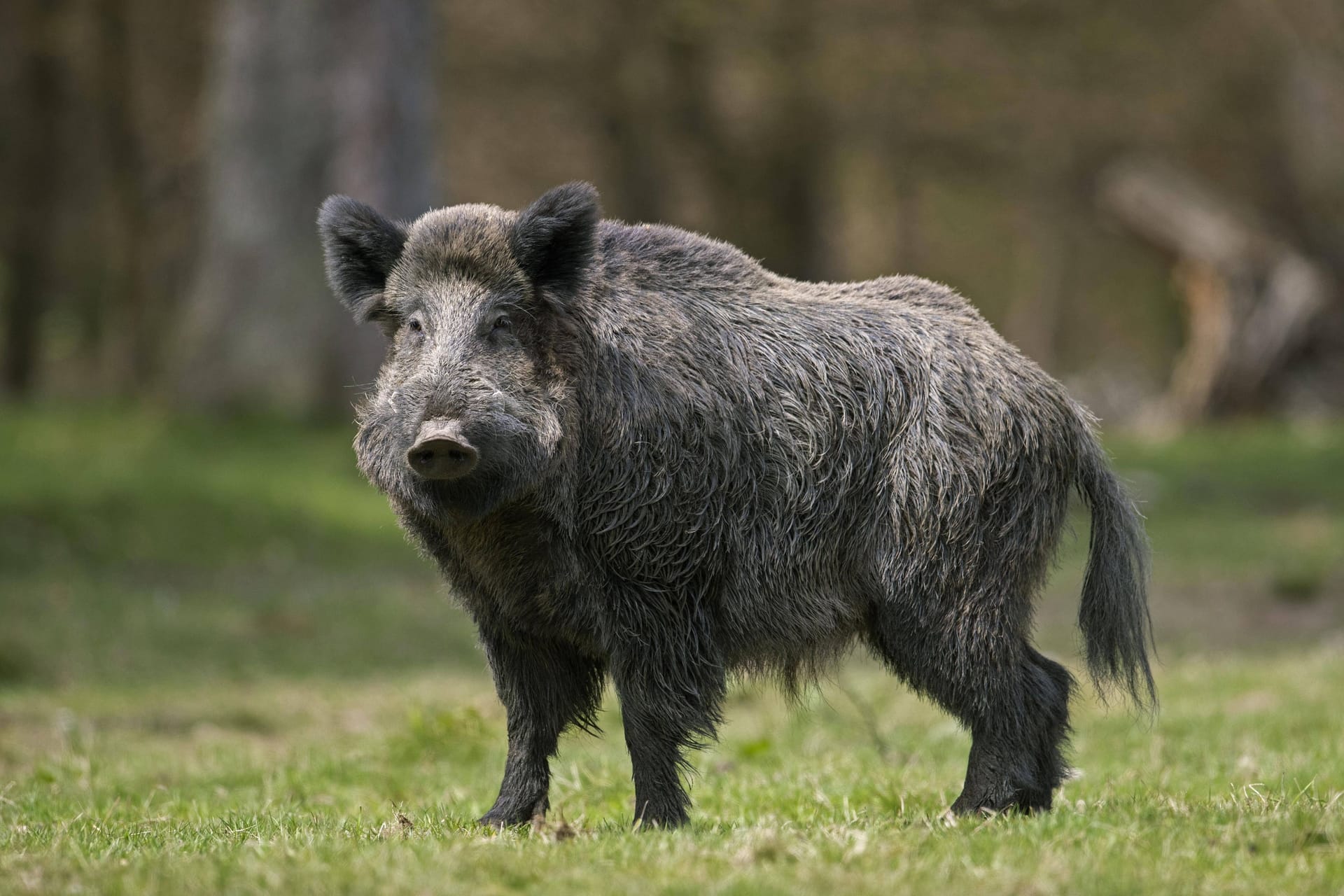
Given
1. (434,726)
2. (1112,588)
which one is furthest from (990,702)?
(434,726)

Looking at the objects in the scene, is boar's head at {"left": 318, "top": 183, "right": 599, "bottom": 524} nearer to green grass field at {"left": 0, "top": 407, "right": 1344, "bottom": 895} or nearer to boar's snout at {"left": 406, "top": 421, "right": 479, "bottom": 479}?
boar's snout at {"left": 406, "top": 421, "right": 479, "bottom": 479}

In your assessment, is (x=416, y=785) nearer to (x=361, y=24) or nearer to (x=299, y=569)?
(x=299, y=569)

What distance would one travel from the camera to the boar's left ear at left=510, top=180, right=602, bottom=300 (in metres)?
5.50

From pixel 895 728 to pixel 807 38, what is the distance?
18564 mm

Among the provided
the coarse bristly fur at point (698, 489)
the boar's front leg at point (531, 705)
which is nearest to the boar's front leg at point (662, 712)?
the coarse bristly fur at point (698, 489)

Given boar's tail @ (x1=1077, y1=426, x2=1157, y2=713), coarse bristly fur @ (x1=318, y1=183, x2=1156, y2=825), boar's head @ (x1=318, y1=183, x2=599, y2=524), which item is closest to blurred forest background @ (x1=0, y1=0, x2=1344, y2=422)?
boar's head @ (x1=318, y1=183, x2=599, y2=524)

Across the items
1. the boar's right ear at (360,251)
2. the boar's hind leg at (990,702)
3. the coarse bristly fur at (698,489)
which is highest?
the boar's right ear at (360,251)

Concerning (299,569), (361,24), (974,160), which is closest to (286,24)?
(361,24)

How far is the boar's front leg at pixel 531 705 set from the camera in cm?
580

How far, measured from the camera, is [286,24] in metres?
16.4

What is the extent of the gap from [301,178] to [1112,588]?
12.2 m

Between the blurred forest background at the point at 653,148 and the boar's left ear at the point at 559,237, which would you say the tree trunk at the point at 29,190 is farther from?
the boar's left ear at the point at 559,237

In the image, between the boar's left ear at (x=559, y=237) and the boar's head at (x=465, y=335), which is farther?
the boar's left ear at (x=559, y=237)

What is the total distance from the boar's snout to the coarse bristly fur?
0.56 feet
